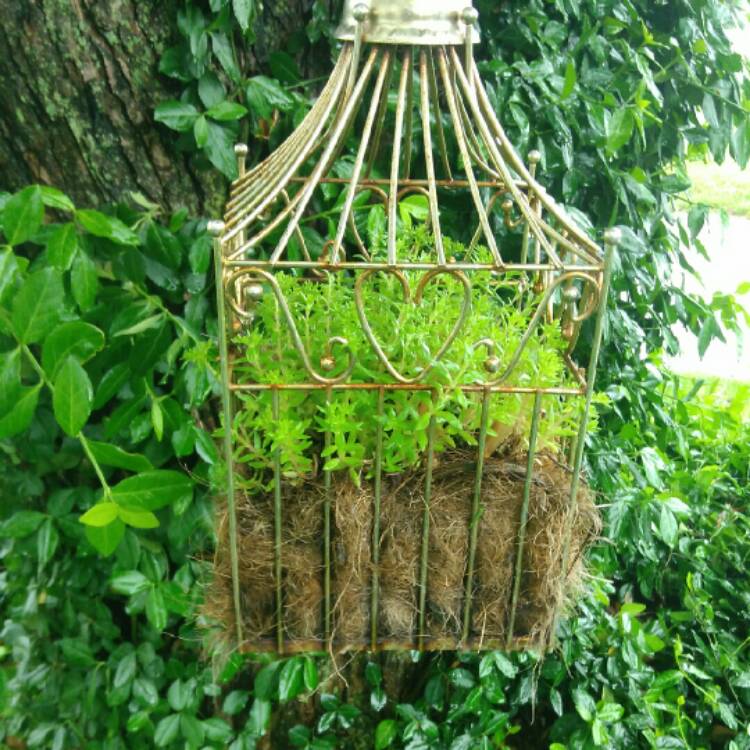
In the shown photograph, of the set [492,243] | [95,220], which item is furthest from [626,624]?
[95,220]

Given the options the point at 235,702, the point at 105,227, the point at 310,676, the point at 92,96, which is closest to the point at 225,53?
the point at 92,96

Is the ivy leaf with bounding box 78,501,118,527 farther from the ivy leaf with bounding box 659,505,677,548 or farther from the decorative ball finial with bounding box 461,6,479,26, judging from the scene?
the ivy leaf with bounding box 659,505,677,548

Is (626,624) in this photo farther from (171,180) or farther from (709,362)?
(709,362)

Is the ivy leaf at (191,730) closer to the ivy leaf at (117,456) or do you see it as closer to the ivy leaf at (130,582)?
the ivy leaf at (130,582)

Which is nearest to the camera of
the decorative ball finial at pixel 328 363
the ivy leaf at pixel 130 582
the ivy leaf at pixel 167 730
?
the decorative ball finial at pixel 328 363

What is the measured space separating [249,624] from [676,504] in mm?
829

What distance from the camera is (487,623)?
0.86 metres

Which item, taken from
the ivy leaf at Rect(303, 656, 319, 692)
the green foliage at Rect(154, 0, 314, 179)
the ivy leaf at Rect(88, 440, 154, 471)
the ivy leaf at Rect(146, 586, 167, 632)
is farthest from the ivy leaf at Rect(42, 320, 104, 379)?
the ivy leaf at Rect(303, 656, 319, 692)

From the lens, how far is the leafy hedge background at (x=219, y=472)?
1.15 m

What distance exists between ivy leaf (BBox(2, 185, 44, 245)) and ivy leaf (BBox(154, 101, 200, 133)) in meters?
0.25

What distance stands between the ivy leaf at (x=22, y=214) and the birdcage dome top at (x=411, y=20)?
0.45 metres

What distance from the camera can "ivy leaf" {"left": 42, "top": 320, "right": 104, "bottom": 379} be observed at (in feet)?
2.92

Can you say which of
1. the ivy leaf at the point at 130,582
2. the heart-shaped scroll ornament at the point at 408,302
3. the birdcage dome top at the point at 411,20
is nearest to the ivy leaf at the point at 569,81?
the birdcage dome top at the point at 411,20

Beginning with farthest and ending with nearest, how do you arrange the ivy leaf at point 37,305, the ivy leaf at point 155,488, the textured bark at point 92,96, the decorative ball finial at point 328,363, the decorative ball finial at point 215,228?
the textured bark at point 92,96
the ivy leaf at point 155,488
the ivy leaf at point 37,305
the decorative ball finial at point 328,363
the decorative ball finial at point 215,228
